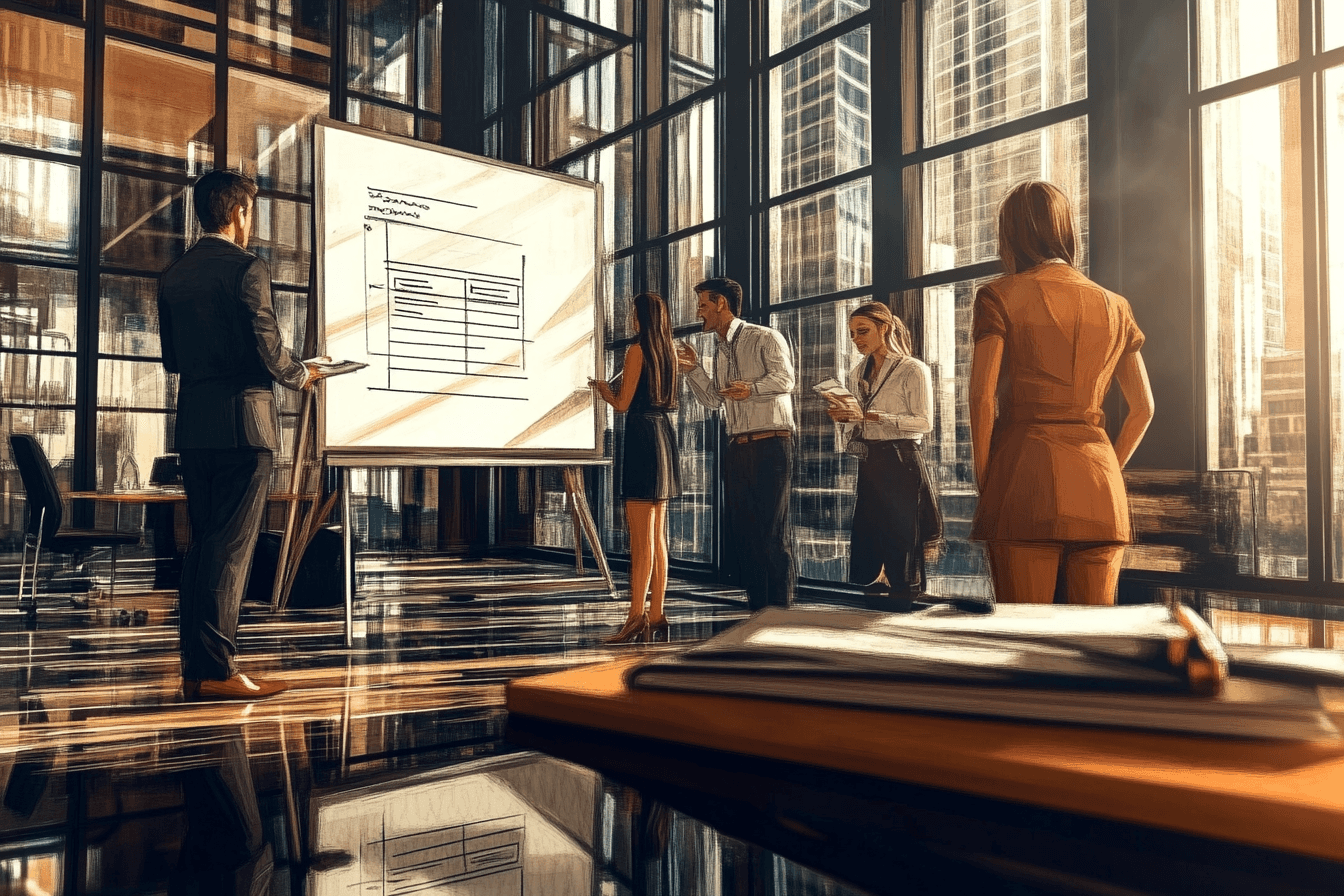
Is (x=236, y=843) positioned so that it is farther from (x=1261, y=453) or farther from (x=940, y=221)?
(x=940, y=221)

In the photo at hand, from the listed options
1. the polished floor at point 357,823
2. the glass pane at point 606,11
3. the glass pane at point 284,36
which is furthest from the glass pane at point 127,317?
the polished floor at point 357,823

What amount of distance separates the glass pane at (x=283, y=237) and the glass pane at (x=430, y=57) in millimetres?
1493

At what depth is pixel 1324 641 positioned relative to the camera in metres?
2.42

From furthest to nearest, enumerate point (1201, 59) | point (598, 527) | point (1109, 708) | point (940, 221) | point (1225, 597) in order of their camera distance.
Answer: point (598, 527)
point (940, 221)
point (1201, 59)
point (1225, 597)
point (1109, 708)

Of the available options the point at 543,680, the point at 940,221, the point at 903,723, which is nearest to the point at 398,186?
the point at 940,221

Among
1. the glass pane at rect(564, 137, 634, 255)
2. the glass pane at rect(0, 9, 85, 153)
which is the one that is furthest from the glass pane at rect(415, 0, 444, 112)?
the glass pane at rect(0, 9, 85, 153)

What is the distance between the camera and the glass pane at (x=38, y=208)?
6066 mm

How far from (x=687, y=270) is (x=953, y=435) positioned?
2.13 metres

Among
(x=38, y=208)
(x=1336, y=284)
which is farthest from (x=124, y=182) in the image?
(x=1336, y=284)

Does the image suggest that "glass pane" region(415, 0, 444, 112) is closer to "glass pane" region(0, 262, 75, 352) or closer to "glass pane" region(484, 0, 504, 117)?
"glass pane" region(484, 0, 504, 117)

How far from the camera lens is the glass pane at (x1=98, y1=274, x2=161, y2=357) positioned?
6.34m

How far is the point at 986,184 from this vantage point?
4.23 meters

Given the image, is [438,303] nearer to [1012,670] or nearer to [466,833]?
[466,833]

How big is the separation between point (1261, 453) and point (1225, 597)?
0.59 meters
